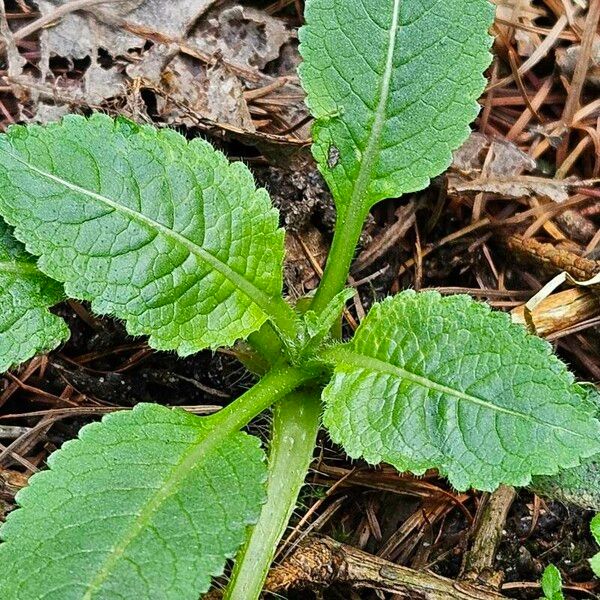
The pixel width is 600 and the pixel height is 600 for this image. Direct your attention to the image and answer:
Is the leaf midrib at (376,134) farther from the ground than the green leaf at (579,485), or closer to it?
farther from the ground

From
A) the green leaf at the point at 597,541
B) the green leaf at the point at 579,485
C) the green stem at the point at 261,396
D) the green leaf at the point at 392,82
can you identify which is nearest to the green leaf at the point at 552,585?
the green leaf at the point at 597,541

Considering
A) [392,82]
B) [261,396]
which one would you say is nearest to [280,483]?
[261,396]

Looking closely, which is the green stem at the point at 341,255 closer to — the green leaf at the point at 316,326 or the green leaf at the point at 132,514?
the green leaf at the point at 316,326

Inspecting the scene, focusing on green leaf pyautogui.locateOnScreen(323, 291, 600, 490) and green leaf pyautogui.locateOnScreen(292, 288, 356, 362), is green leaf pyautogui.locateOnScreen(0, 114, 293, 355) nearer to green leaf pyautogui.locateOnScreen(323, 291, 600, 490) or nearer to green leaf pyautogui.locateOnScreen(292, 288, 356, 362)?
green leaf pyautogui.locateOnScreen(292, 288, 356, 362)

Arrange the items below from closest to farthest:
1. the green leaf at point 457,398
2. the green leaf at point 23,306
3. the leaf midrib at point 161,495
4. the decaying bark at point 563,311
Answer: the leaf midrib at point 161,495
the green leaf at point 457,398
the green leaf at point 23,306
the decaying bark at point 563,311

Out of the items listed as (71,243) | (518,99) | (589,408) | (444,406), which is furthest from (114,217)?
(518,99)

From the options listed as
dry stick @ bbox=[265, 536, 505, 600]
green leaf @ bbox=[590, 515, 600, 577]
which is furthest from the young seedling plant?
green leaf @ bbox=[590, 515, 600, 577]

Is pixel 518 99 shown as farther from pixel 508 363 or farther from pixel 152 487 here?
pixel 152 487
